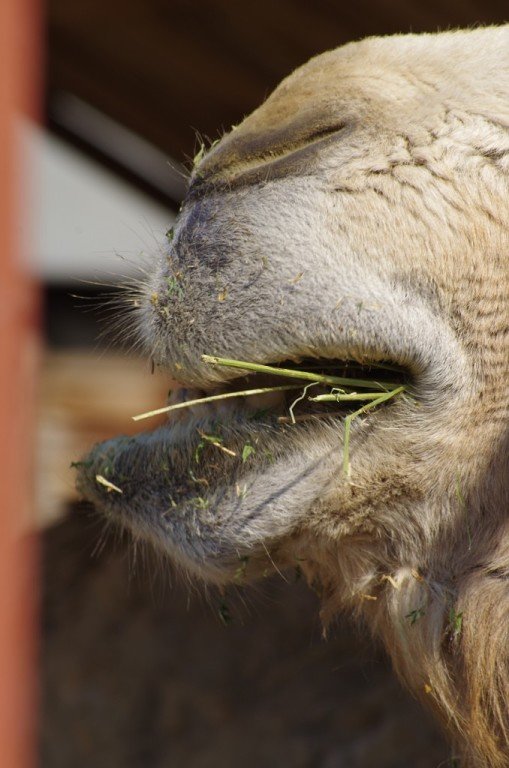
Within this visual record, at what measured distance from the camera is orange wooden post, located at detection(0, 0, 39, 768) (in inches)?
30.8

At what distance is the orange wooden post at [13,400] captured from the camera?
0.78 m

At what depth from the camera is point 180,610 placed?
14.2 ft

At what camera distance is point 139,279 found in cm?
192

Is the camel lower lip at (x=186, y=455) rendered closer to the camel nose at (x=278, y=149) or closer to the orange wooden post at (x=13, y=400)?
the camel nose at (x=278, y=149)

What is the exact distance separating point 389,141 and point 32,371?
2.98 feet

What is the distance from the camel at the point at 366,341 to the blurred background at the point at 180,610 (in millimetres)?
1347

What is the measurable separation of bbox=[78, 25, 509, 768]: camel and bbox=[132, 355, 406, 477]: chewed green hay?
0.02m

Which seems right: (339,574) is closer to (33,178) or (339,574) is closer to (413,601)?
(413,601)

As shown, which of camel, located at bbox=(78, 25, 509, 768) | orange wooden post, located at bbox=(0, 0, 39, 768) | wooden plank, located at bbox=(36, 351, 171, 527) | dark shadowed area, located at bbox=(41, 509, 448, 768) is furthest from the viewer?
wooden plank, located at bbox=(36, 351, 171, 527)

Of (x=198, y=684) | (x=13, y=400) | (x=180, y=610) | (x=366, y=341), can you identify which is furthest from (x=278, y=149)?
(x=180, y=610)

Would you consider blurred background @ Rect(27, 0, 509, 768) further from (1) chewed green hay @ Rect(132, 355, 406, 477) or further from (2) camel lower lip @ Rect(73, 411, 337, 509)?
(1) chewed green hay @ Rect(132, 355, 406, 477)

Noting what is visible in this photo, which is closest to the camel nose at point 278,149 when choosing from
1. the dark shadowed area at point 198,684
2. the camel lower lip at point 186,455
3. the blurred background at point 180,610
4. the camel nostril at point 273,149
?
the camel nostril at point 273,149

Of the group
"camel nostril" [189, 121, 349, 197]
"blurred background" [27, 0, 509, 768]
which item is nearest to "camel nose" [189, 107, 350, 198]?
"camel nostril" [189, 121, 349, 197]

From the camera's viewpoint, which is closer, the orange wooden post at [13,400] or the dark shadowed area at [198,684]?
the orange wooden post at [13,400]
